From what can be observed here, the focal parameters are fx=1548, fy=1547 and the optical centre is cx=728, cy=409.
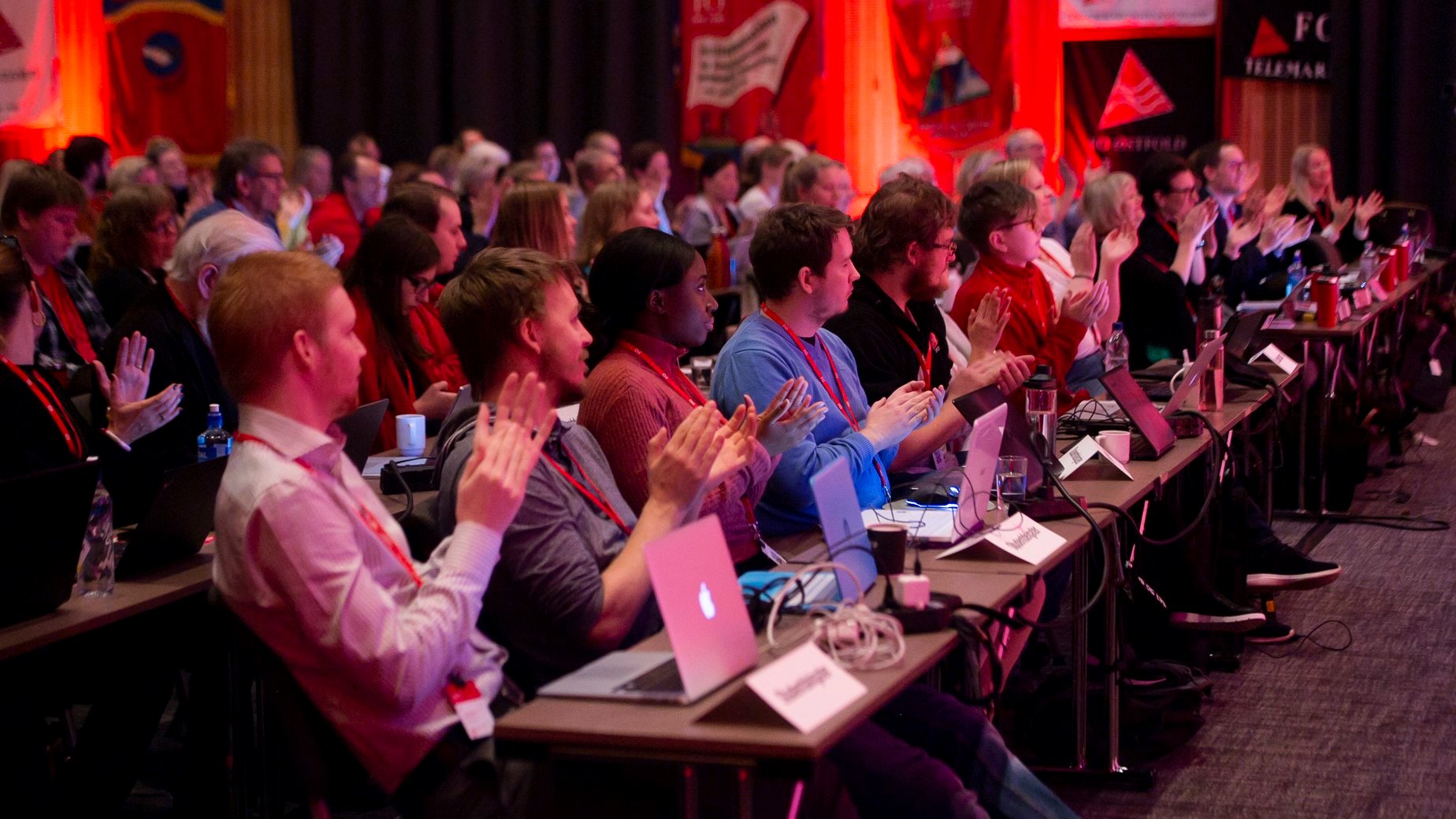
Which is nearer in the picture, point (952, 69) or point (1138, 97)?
point (1138, 97)

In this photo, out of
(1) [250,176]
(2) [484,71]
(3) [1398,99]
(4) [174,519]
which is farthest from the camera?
(2) [484,71]

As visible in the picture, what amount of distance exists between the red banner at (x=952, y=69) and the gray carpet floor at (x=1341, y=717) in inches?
229

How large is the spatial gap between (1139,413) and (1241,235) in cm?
366

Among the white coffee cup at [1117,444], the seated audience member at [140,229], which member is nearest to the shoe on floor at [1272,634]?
the white coffee cup at [1117,444]

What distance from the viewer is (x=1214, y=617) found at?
392 centimetres

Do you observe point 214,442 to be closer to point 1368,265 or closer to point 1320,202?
point 1368,265

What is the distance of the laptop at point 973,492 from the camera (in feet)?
9.45

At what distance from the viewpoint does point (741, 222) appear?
917cm

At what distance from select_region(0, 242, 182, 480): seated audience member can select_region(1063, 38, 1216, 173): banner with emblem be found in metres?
8.25

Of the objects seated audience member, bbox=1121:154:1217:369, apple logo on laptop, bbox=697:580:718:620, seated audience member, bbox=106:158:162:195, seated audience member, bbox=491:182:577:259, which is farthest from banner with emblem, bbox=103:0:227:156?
apple logo on laptop, bbox=697:580:718:620

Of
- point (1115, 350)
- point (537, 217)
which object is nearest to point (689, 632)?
point (1115, 350)

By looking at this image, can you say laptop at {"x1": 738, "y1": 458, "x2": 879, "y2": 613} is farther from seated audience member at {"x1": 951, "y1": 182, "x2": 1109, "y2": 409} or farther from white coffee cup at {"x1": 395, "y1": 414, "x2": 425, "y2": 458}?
seated audience member at {"x1": 951, "y1": 182, "x2": 1109, "y2": 409}

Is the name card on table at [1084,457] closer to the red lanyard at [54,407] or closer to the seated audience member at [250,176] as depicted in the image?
the red lanyard at [54,407]

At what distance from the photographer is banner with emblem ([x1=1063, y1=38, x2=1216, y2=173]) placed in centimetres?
1038
